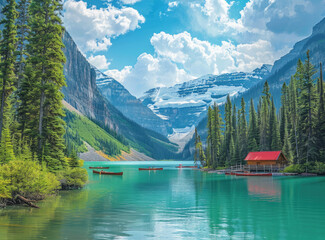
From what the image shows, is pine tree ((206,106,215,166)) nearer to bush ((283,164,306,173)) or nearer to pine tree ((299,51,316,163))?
bush ((283,164,306,173))

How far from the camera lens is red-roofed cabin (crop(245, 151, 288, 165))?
3501 inches

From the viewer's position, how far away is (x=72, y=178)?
1757 inches

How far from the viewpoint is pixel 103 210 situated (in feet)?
91.2

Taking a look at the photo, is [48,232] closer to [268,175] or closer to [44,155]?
[44,155]

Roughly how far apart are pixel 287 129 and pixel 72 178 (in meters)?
77.6

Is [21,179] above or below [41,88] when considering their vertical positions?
below

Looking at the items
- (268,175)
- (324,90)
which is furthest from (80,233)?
(324,90)

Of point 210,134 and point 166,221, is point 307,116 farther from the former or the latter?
point 166,221

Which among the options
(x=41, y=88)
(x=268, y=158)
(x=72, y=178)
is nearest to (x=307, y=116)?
(x=268, y=158)

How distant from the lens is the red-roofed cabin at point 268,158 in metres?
88.9

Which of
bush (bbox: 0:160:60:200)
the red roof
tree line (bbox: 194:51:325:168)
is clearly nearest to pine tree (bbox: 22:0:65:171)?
bush (bbox: 0:160:60:200)

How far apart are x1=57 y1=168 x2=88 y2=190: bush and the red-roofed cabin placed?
59.6 m

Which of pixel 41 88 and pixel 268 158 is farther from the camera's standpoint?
pixel 268 158

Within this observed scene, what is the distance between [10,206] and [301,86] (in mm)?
73644
